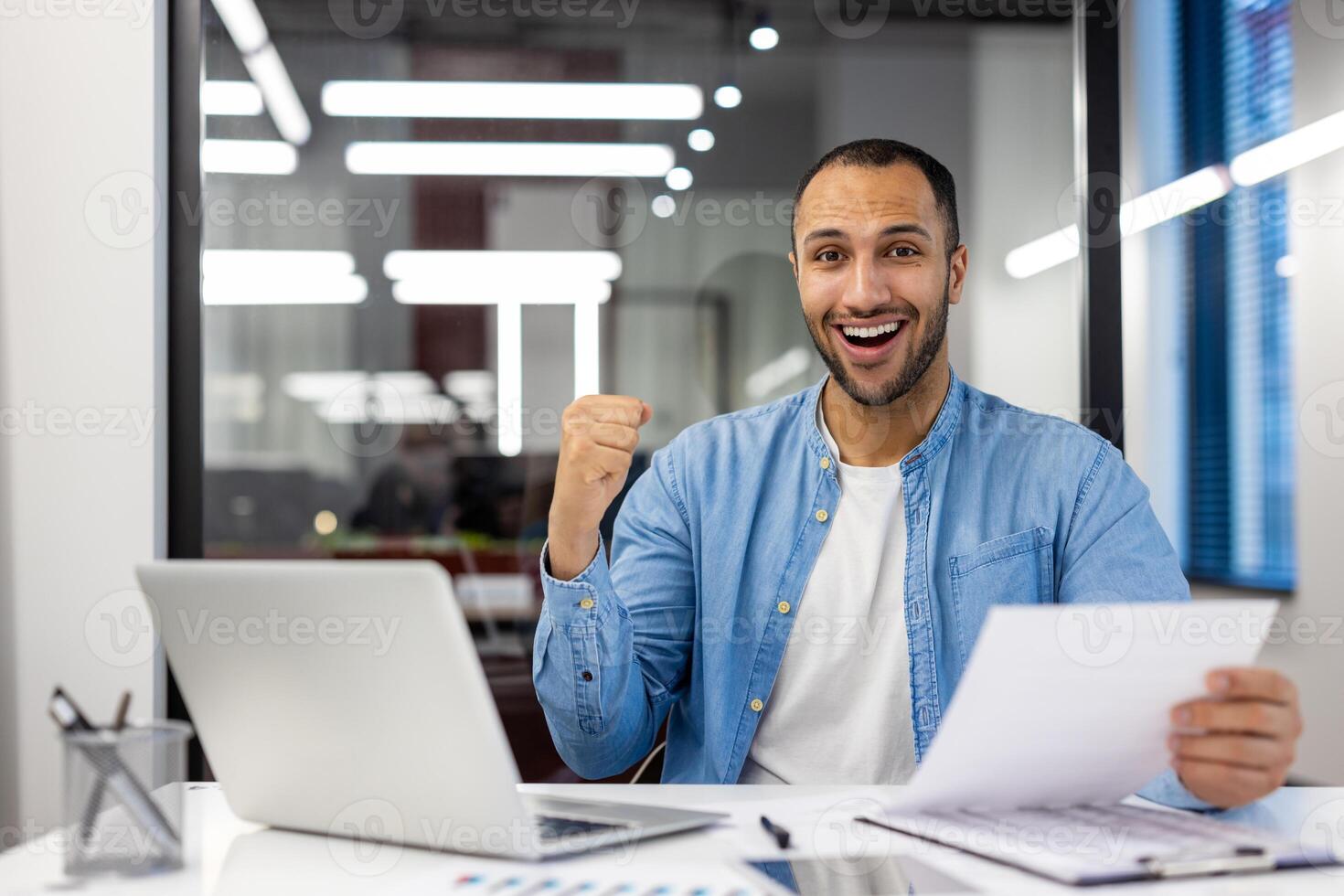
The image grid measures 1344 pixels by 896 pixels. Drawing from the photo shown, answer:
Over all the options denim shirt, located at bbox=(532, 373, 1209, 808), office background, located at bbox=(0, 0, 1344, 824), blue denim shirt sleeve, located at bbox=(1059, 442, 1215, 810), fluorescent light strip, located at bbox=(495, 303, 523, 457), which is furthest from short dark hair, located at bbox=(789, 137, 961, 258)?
fluorescent light strip, located at bbox=(495, 303, 523, 457)

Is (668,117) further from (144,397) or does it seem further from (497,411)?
(144,397)

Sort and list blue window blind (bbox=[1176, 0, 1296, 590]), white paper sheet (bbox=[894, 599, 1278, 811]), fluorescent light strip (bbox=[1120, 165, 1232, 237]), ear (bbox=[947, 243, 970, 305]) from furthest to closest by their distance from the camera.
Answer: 1. fluorescent light strip (bbox=[1120, 165, 1232, 237])
2. blue window blind (bbox=[1176, 0, 1296, 590])
3. ear (bbox=[947, 243, 970, 305])
4. white paper sheet (bbox=[894, 599, 1278, 811])

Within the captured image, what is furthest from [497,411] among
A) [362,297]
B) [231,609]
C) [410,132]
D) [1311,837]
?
[1311,837]

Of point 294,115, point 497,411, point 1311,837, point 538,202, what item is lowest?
point 1311,837

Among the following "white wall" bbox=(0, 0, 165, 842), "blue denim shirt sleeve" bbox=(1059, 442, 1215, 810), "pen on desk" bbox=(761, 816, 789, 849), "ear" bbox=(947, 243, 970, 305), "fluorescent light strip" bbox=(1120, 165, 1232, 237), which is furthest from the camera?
"fluorescent light strip" bbox=(1120, 165, 1232, 237)

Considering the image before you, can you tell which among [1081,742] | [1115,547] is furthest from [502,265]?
[1081,742]

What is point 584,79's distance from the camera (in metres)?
2.38

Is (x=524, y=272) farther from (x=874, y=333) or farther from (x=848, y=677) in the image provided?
(x=848, y=677)

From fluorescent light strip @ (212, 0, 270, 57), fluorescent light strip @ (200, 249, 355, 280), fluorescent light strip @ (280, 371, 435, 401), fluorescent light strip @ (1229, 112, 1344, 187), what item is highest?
fluorescent light strip @ (1229, 112, 1344, 187)

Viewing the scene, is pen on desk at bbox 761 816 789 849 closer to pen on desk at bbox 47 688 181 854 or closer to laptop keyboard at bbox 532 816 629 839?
laptop keyboard at bbox 532 816 629 839

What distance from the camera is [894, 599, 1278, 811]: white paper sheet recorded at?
88 centimetres

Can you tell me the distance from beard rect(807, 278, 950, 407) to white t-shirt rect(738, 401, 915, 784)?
0.15m

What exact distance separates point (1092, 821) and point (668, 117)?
5.54 feet

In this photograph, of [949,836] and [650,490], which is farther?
[650,490]
